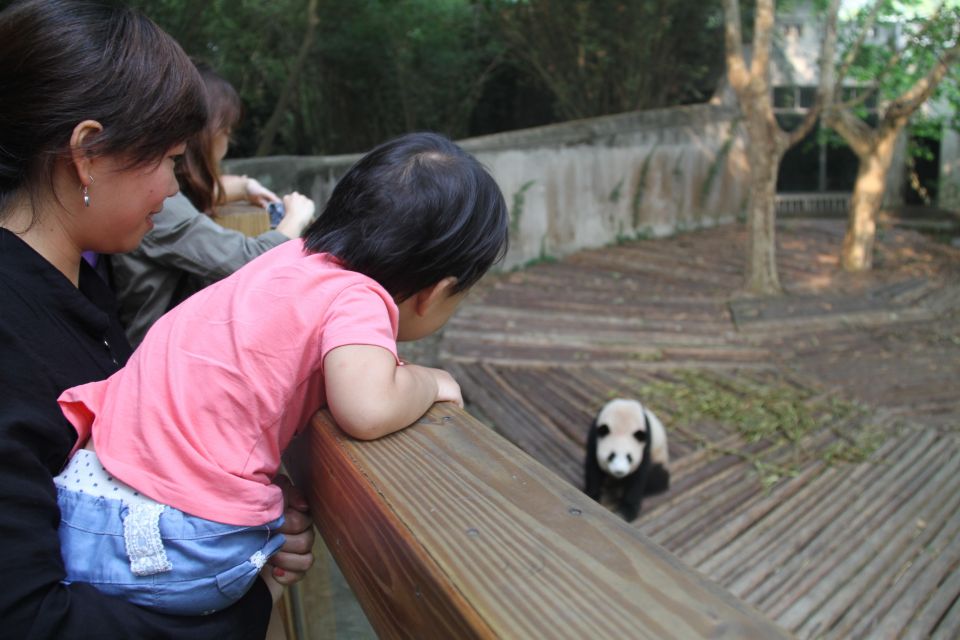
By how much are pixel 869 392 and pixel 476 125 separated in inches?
→ 286

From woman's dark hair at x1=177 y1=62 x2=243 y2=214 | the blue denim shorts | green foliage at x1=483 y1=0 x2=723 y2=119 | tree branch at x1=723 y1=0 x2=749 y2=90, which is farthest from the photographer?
green foliage at x1=483 y1=0 x2=723 y2=119

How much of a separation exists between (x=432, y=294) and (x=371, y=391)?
244 millimetres

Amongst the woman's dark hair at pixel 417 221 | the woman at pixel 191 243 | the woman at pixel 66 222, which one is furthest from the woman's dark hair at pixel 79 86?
the woman at pixel 191 243

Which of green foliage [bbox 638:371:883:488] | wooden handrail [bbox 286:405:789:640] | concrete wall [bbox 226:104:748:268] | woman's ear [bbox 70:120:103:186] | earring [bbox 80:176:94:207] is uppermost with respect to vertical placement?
woman's ear [bbox 70:120:103:186]

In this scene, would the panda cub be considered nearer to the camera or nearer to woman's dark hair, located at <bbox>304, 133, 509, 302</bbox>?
the camera

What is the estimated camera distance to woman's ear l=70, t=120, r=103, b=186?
0.84 metres

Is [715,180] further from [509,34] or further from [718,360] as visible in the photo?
[718,360]

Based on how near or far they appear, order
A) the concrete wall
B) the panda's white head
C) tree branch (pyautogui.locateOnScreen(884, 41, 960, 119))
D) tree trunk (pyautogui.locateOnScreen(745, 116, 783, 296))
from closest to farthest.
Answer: the panda's white head → tree branch (pyautogui.locateOnScreen(884, 41, 960, 119)) → tree trunk (pyautogui.locateOnScreen(745, 116, 783, 296)) → the concrete wall

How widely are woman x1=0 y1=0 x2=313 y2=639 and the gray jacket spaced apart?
0.61 metres

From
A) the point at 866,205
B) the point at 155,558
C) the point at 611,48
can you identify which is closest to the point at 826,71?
the point at 866,205

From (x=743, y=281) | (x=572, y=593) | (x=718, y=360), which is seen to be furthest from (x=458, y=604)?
(x=743, y=281)

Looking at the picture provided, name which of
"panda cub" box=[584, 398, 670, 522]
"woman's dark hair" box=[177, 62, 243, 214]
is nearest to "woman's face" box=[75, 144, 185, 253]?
"woman's dark hair" box=[177, 62, 243, 214]

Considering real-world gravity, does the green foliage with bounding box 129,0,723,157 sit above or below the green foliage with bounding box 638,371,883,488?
above

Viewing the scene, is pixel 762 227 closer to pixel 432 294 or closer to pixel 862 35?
pixel 862 35
